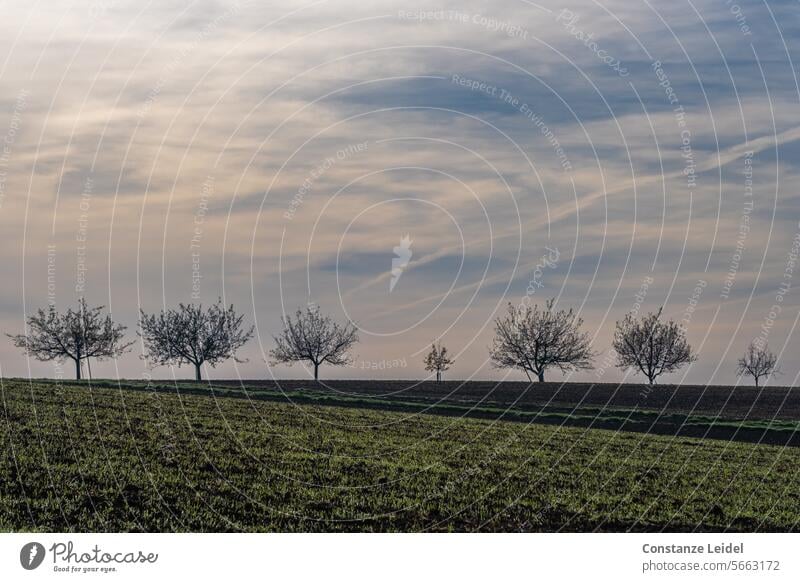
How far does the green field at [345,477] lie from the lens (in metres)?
23.5

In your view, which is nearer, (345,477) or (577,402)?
(345,477)

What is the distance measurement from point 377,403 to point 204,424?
85.4ft
